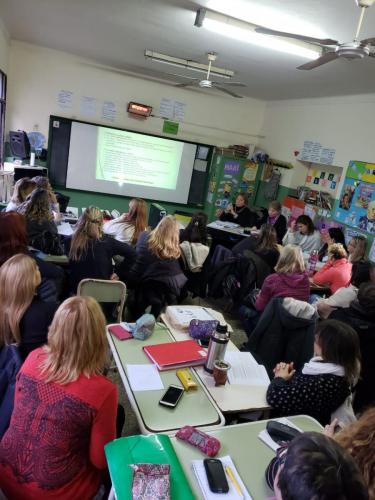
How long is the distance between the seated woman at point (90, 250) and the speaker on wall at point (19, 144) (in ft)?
10.1

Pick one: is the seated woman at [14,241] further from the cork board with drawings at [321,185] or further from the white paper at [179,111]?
the white paper at [179,111]

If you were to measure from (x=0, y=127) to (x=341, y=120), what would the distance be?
5384 millimetres

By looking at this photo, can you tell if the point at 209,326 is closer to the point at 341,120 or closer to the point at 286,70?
the point at 286,70

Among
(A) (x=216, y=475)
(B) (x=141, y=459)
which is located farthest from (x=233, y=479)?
(B) (x=141, y=459)

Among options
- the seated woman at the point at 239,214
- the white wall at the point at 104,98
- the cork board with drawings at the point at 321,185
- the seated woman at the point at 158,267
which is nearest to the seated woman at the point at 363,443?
the seated woman at the point at 158,267

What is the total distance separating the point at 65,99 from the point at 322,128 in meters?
4.40

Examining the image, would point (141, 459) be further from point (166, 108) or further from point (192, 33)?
point (166, 108)

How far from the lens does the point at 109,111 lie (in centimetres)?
666

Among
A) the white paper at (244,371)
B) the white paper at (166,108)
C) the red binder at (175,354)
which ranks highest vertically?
the white paper at (166,108)

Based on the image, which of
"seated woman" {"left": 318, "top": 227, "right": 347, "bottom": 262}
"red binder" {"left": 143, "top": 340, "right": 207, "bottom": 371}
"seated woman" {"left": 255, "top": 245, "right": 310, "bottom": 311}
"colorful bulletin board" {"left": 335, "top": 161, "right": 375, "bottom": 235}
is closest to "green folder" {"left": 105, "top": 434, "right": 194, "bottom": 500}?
"red binder" {"left": 143, "top": 340, "right": 207, "bottom": 371}

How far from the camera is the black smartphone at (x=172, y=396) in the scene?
5.32ft

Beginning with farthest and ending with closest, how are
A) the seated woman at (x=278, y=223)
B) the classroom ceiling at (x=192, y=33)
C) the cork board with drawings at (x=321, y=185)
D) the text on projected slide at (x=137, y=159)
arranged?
the text on projected slide at (x=137, y=159) → the seated woman at (x=278, y=223) → the cork board with drawings at (x=321, y=185) → the classroom ceiling at (x=192, y=33)

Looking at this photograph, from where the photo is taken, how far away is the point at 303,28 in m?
3.20

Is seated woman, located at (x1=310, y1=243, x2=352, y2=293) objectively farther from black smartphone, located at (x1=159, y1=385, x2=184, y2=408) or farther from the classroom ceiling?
black smartphone, located at (x1=159, y1=385, x2=184, y2=408)
